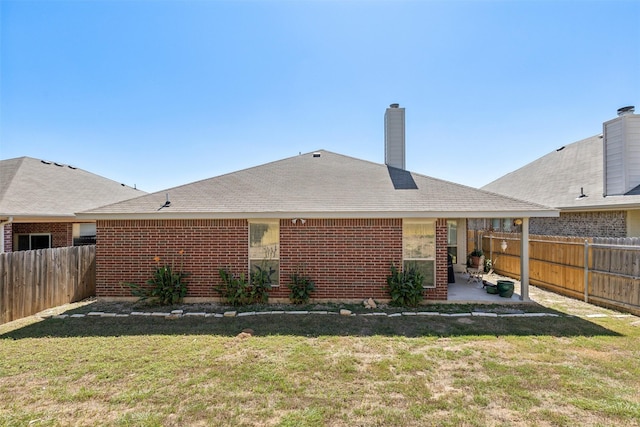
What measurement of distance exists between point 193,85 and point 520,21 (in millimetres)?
12643

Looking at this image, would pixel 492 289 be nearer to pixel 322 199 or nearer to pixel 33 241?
pixel 322 199

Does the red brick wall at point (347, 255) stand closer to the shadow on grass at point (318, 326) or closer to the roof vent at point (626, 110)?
the shadow on grass at point (318, 326)

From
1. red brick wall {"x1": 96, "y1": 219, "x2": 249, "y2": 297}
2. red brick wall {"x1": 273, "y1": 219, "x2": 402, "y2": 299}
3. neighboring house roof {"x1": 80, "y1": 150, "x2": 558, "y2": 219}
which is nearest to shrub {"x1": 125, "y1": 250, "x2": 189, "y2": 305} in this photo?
red brick wall {"x1": 96, "y1": 219, "x2": 249, "y2": 297}

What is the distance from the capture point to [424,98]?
43.7ft

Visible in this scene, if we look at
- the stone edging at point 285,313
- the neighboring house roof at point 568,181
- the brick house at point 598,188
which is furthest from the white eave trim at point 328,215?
the neighboring house roof at point 568,181

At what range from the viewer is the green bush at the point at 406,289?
761 centimetres

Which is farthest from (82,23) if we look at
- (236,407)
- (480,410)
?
(480,410)

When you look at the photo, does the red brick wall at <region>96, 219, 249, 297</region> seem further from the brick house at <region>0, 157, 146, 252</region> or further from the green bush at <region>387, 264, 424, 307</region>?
the green bush at <region>387, 264, 424, 307</region>

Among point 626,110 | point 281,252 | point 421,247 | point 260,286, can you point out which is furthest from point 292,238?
point 626,110

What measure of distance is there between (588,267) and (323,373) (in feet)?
27.1

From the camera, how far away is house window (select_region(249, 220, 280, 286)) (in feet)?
26.9

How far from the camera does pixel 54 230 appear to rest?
1166cm

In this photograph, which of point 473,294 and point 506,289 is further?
point 473,294

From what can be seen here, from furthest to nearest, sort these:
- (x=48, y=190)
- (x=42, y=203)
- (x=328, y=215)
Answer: (x=48, y=190), (x=42, y=203), (x=328, y=215)
